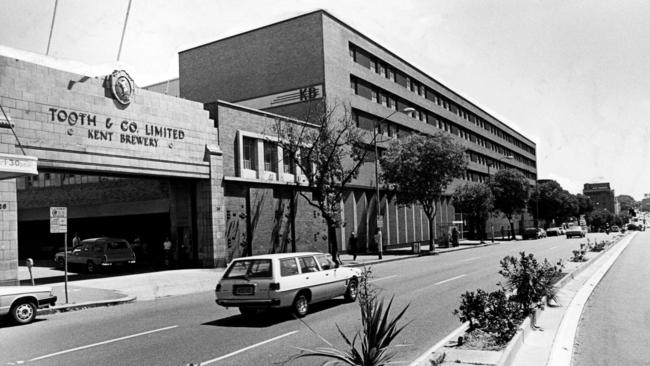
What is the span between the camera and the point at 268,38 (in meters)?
41.1

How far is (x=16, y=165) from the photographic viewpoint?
1652 centimetres

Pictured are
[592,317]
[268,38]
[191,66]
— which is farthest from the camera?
[191,66]

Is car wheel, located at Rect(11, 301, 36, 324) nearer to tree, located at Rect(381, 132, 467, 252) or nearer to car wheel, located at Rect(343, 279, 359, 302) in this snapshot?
car wheel, located at Rect(343, 279, 359, 302)

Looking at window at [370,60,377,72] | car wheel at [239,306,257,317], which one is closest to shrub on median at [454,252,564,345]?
car wheel at [239,306,257,317]

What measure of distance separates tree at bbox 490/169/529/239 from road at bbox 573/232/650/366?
179 feet

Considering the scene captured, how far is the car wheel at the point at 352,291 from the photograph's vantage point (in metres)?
13.9

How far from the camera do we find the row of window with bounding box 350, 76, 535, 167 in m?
44.3

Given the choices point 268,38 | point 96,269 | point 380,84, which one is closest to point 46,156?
point 96,269

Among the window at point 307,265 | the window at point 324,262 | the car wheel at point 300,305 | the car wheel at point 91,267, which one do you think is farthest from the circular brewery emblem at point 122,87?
the car wheel at point 300,305

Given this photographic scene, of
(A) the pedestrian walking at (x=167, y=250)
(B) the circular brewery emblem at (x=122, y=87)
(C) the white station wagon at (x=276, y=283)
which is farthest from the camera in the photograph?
(A) the pedestrian walking at (x=167, y=250)

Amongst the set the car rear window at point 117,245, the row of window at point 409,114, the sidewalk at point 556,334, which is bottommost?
the sidewalk at point 556,334

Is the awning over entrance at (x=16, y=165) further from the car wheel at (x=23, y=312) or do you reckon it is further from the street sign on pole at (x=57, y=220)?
the car wheel at (x=23, y=312)

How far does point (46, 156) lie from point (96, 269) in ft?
29.7

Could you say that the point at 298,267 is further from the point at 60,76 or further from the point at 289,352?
the point at 60,76
